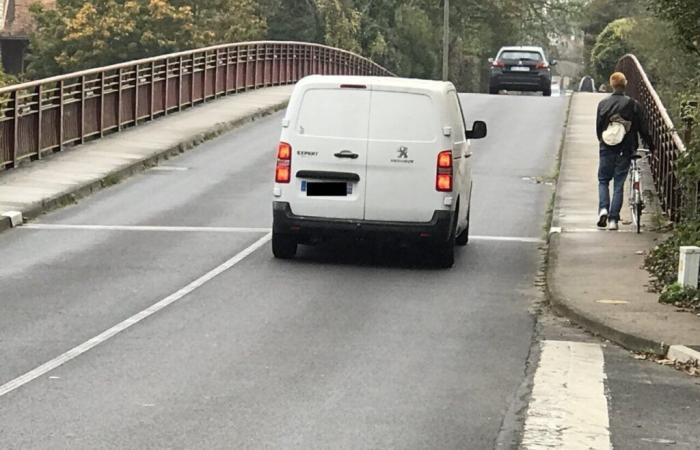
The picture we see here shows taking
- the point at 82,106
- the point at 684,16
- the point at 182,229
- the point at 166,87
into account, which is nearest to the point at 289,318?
the point at 684,16

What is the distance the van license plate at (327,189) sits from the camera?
599 inches

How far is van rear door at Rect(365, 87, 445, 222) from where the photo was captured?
596 inches

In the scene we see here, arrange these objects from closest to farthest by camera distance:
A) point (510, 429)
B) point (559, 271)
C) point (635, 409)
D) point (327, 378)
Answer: point (510, 429) < point (635, 409) < point (327, 378) < point (559, 271)

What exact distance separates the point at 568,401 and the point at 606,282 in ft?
16.0

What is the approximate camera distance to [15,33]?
56750mm

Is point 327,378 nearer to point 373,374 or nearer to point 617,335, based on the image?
point 373,374

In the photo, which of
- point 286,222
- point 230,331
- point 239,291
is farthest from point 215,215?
point 230,331

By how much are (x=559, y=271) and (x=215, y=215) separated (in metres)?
6.11

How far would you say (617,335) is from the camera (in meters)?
11.6

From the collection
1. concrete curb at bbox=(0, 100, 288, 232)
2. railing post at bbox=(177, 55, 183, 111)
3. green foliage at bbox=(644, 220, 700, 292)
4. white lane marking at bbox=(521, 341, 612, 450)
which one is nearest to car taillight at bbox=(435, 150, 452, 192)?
green foliage at bbox=(644, 220, 700, 292)

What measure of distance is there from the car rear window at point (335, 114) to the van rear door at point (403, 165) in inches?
5.4

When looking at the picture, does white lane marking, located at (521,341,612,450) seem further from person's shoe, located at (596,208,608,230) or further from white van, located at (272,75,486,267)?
person's shoe, located at (596,208,608,230)

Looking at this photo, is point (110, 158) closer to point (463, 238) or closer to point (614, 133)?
point (463, 238)

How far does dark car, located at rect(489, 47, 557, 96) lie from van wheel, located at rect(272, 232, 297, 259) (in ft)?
114
